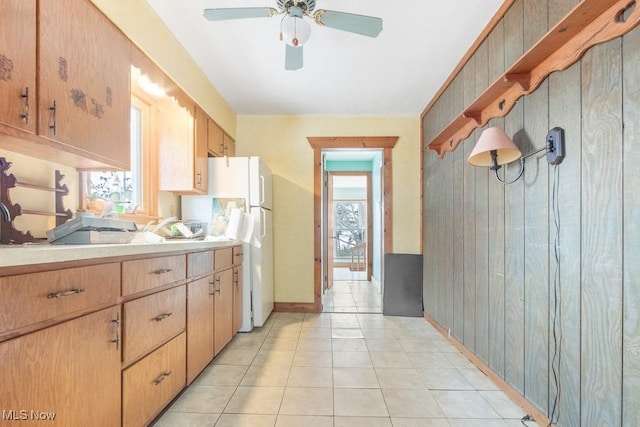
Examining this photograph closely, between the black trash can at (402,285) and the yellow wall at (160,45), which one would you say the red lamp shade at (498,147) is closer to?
the black trash can at (402,285)

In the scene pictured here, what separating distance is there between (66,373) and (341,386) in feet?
4.94

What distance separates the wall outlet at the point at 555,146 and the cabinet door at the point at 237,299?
7.93 feet

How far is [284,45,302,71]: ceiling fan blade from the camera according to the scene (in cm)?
201

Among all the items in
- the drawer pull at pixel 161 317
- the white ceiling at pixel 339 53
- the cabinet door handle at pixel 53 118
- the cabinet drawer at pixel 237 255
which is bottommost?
the drawer pull at pixel 161 317

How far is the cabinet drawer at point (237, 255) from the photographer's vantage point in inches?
111

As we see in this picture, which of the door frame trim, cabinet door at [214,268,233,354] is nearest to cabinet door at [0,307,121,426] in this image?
cabinet door at [214,268,233,354]

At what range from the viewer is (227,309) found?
2.59 metres

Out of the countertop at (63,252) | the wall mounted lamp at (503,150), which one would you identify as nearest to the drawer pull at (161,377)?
the countertop at (63,252)

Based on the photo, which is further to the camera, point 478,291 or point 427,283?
point 427,283

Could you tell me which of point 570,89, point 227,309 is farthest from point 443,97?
point 227,309

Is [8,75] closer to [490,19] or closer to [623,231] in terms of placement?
[623,231]

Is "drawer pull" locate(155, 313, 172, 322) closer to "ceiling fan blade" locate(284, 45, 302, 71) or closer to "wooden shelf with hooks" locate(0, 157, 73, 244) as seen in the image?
"wooden shelf with hooks" locate(0, 157, 73, 244)

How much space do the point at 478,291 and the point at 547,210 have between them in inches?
37.9

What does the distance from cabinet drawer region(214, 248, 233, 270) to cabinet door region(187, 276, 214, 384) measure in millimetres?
155
